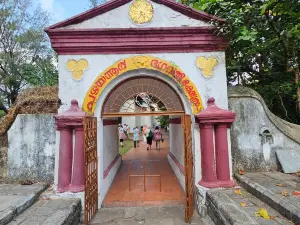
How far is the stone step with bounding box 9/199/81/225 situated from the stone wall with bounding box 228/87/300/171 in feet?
11.5

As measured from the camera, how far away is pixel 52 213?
407cm

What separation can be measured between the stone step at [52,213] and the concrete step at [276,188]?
3350 millimetres

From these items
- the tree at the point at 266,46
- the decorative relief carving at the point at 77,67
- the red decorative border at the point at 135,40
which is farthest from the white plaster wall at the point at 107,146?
the tree at the point at 266,46

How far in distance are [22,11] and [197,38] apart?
16.9 metres

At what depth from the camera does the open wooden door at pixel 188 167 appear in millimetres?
4762

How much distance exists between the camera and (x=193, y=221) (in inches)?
190

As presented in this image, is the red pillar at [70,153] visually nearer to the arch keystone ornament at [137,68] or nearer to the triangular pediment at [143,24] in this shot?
the arch keystone ornament at [137,68]

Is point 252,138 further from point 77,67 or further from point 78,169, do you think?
point 77,67

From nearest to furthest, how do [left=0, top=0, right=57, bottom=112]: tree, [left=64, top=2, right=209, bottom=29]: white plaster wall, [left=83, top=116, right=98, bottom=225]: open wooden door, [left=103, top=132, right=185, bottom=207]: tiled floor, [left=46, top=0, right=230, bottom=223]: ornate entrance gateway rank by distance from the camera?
[left=83, top=116, right=98, bottom=225]: open wooden door
[left=46, top=0, right=230, bottom=223]: ornate entrance gateway
[left=64, top=2, right=209, bottom=29]: white plaster wall
[left=103, top=132, right=185, bottom=207]: tiled floor
[left=0, top=0, right=57, bottom=112]: tree

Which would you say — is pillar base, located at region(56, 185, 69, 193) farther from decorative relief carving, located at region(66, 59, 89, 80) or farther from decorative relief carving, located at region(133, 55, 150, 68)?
decorative relief carving, located at region(133, 55, 150, 68)

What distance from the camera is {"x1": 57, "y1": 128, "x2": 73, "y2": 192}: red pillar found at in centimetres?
488

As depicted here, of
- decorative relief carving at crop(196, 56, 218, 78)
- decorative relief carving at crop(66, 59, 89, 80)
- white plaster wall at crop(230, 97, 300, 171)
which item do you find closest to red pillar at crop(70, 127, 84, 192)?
decorative relief carving at crop(66, 59, 89, 80)

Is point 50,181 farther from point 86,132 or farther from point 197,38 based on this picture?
point 197,38

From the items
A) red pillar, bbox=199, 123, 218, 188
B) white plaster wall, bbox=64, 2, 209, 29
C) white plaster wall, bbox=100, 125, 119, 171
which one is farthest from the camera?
white plaster wall, bbox=100, 125, 119, 171
